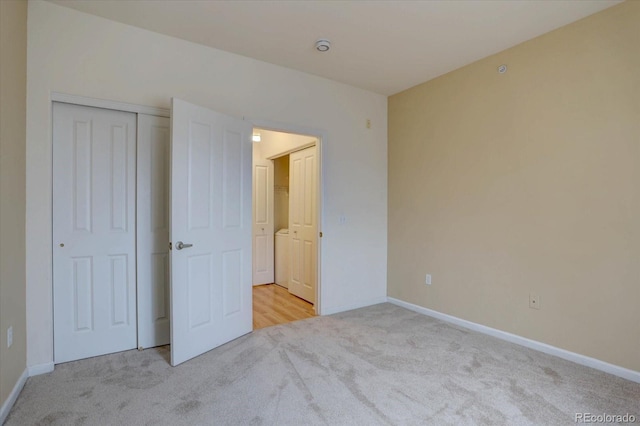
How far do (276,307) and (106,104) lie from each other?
2733 millimetres

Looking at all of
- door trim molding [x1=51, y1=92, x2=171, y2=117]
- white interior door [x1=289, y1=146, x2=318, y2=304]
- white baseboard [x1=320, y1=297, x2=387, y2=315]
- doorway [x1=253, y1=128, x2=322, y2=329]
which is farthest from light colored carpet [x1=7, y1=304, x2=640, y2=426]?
door trim molding [x1=51, y1=92, x2=171, y2=117]

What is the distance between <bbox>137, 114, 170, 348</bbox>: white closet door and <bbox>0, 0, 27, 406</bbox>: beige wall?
73cm

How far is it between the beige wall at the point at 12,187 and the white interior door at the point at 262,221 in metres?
3.03

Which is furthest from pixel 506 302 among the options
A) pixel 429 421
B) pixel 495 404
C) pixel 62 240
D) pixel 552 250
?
pixel 62 240

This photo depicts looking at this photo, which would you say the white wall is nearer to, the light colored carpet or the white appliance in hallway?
the light colored carpet

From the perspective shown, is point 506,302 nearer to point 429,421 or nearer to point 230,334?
point 429,421

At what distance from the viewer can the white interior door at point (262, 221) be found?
505 cm

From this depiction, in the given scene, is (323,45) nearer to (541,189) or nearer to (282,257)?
→ (541,189)

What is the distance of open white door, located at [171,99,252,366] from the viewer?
245cm

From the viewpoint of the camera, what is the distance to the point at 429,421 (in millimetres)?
1808

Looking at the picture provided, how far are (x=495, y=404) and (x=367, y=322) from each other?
1570mm

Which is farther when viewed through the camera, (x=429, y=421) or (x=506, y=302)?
(x=506, y=302)

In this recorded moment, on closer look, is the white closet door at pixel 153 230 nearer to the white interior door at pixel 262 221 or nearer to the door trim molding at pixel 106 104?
the door trim molding at pixel 106 104

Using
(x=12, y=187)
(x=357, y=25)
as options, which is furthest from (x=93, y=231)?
(x=357, y=25)
